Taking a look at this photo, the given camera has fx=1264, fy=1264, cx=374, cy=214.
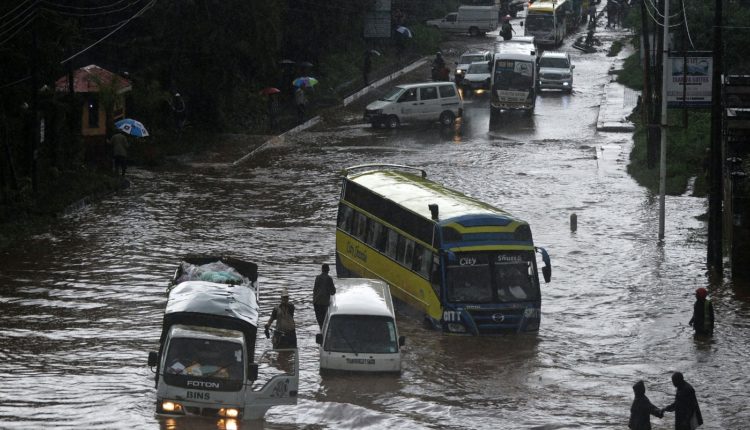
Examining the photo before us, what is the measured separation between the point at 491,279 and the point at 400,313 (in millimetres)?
2745

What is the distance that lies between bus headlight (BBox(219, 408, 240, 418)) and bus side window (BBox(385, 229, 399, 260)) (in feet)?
28.3

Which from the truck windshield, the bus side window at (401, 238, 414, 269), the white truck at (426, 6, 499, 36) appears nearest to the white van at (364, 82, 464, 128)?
the bus side window at (401, 238, 414, 269)

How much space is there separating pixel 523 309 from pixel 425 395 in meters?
4.03

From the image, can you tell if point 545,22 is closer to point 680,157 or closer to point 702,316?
point 680,157

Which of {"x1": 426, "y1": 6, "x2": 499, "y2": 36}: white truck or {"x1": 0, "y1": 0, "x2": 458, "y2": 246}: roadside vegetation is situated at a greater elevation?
{"x1": 426, "y1": 6, "x2": 499, "y2": 36}: white truck

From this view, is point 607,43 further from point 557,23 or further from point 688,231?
point 688,231

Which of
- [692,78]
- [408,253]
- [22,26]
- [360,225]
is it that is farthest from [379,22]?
[408,253]

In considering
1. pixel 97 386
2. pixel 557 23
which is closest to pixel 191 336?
pixel 97 386

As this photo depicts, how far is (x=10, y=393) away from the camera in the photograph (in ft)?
63.3

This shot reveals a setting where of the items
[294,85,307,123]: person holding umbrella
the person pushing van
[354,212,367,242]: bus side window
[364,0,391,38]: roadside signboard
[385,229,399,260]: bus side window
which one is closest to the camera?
the person pushing van

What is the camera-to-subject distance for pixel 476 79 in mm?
60281

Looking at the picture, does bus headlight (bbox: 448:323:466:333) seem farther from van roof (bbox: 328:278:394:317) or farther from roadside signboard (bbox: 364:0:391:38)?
roadside signboard (bbox: 364:0:391:38)

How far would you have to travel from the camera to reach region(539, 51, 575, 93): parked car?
6059 cm

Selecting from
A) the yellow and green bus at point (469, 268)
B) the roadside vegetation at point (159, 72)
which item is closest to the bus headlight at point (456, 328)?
the yellow and green bus at point (469, 268)
